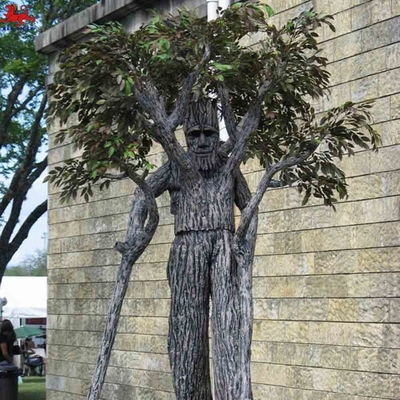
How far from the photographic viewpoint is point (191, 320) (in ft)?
19.3

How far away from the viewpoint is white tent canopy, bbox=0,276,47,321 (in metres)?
29.9

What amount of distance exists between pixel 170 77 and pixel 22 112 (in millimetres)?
14256

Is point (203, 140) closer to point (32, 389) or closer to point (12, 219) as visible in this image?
point (12, 219)

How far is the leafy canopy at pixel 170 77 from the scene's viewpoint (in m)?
5.98

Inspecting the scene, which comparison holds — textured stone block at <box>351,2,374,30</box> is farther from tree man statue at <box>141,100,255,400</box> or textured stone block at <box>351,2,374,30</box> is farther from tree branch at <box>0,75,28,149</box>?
tree branch at <box>0,75,28,149</box>

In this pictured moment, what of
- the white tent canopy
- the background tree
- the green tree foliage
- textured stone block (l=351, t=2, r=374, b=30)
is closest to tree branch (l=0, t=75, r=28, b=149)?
the background tree

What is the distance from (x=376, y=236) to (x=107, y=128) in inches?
136

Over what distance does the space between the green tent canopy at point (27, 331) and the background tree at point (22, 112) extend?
1143cm

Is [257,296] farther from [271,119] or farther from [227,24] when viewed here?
[227,24]

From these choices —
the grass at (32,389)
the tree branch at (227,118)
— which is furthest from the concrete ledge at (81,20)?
the grass at (32,389)

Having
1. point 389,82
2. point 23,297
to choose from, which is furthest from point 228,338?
point 23,297

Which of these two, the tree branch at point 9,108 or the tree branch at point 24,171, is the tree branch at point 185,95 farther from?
the tree branch at point 9,108

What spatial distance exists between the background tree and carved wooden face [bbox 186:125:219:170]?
473 inches

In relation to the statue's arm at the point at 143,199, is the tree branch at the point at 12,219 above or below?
above
